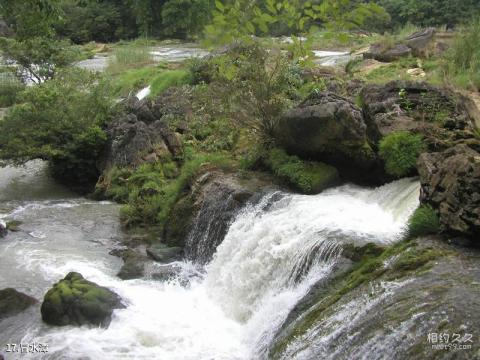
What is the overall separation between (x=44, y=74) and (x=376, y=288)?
68.8 ft

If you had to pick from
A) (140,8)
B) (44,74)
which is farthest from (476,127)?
(140,8)

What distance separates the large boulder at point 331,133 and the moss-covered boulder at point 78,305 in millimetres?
4171

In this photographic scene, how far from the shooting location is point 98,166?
15.5 m

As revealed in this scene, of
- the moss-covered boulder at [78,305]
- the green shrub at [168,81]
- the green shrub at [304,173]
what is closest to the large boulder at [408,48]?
the green shrub at [168,81]

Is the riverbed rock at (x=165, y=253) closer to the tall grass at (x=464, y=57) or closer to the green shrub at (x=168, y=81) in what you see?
the tall grass at (x=464, y=57)

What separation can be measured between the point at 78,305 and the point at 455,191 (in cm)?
511

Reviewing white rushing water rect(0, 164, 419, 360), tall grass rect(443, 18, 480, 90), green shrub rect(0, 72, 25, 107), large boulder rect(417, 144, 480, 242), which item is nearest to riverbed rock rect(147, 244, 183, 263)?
white rushing water rect(0, 164, 419, 360)

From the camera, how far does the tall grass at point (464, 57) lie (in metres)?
12.8

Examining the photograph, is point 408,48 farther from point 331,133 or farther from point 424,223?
point 424,223

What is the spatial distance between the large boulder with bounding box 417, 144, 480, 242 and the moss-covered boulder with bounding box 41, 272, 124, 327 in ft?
14.7

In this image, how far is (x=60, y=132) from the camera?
605 inches

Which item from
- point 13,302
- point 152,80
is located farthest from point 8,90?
point 13,302

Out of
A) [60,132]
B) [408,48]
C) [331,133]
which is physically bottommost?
[60,132]

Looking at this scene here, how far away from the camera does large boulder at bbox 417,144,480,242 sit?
18.8 ft
